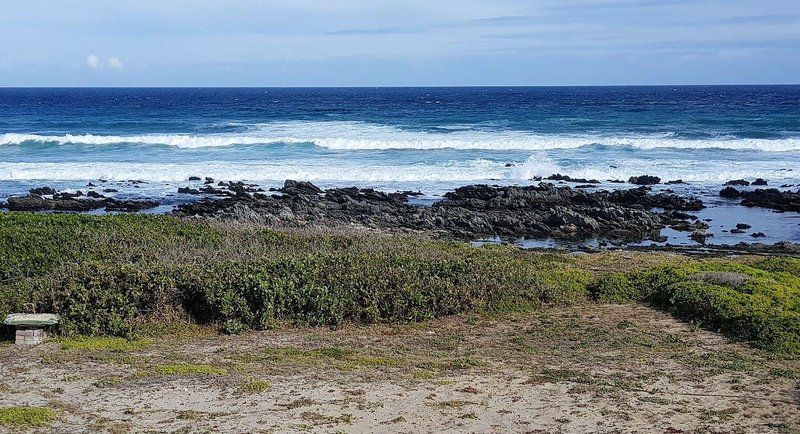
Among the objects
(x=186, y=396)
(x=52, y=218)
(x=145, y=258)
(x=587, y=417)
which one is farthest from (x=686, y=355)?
A: (x=52, y=218)

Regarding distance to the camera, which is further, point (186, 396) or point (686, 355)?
point (686, 355)

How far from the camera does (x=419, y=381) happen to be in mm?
9164

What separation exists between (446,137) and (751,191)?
23.8m

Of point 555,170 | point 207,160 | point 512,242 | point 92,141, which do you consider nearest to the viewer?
point 512,242

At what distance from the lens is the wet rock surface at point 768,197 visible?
27620 millimetres

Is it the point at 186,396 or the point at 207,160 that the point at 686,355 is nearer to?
the point at 186,396

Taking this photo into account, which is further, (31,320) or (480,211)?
(480,211)

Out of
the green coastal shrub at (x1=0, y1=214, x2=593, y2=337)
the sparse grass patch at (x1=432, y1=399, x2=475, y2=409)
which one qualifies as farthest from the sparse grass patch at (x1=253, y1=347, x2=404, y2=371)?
the sparse grass patch at (x1=432, y1=399, x2=475, y2=409)

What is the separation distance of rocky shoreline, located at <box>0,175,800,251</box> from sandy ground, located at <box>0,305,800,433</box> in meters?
9.17

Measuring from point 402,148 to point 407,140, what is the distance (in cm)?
258

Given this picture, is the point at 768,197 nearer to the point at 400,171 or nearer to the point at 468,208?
the point at 468,208

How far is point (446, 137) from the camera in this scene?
5231 cm

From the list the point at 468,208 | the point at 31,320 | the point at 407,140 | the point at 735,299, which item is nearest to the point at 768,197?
the point at 468,208

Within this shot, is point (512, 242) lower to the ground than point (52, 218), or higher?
lower
